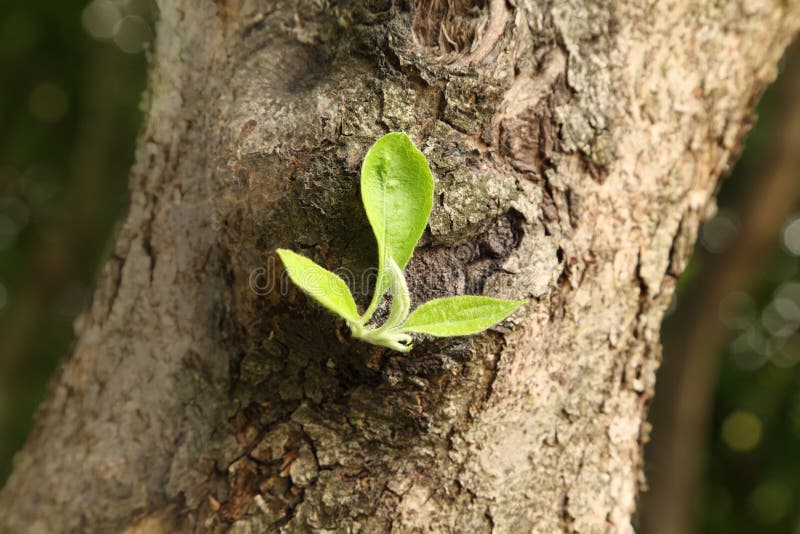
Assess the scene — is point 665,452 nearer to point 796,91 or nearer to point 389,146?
point 796,91

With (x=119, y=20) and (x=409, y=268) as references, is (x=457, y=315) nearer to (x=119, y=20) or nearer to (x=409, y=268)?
(x=409, y=268)

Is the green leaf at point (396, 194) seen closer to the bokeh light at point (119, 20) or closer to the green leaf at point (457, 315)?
the green leaf at point (457, 315)

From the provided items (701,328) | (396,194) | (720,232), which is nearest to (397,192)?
(396,194)

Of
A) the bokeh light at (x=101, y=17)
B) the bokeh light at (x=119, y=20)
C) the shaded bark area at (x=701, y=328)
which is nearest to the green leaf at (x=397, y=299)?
the shaded bark area at (x=701, y=328)

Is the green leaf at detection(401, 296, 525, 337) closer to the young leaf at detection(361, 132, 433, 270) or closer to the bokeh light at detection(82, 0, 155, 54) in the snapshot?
the young leaf at detection(361, 132, 433, 270)

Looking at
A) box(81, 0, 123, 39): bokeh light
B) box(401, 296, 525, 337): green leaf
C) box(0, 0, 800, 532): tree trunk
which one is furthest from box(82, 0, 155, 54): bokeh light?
A: box(401, 296, 525, 337): green leaf

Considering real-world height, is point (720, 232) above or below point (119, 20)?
below

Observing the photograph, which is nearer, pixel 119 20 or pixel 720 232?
pixel 720 232

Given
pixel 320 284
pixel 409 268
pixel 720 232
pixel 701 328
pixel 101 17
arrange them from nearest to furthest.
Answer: pixel 320 284, pixel 409 268, pixel 701 328, pixel 720 232, pixel 101 17
